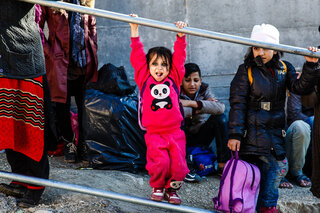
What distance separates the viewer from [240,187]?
3553 mm

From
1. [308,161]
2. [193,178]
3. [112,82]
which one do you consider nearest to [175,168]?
[193,178]

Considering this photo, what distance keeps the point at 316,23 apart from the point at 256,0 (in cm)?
89

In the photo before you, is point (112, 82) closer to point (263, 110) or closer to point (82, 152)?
point (82, 152)

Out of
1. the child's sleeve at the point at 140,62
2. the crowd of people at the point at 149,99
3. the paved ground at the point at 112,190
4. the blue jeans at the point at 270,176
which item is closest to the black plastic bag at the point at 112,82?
the crowd of people at the point at 149,99

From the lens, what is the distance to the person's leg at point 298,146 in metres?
5.04

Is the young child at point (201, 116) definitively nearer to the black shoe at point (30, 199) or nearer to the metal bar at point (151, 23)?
the black shoe at point (30, 199)

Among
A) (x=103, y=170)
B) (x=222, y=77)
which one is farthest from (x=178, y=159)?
(x=222, y=77)

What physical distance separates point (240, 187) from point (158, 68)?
116cm

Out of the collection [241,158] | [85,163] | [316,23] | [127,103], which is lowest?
[85,163]

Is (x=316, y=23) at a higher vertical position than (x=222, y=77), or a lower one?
higher

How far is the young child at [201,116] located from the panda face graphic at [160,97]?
1764 millimetres

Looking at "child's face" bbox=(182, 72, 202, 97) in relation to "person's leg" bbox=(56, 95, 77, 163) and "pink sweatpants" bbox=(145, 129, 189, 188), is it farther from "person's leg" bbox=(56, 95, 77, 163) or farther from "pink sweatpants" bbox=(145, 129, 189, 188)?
"pink sweatpants" bbox=(145, 129, 189, 188)

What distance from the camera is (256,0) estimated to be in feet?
20.6

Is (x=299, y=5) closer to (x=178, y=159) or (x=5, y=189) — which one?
(x=178, y=159)
